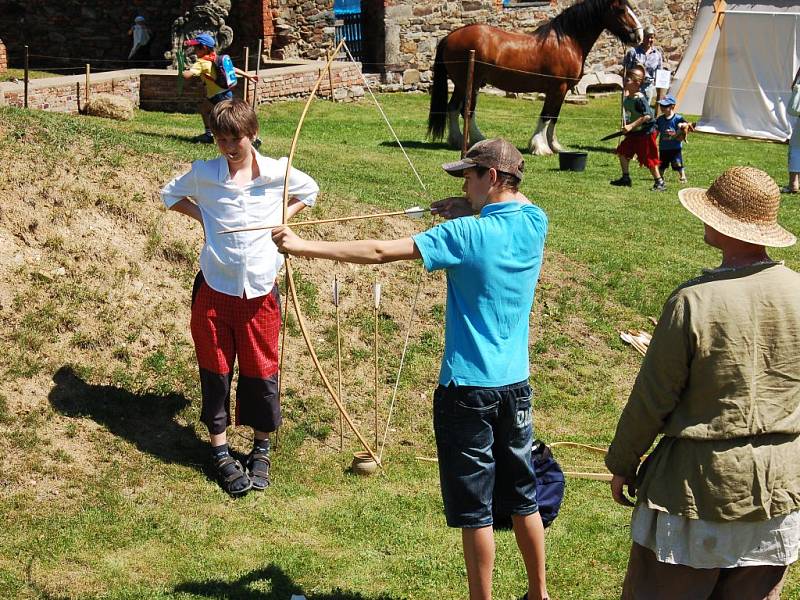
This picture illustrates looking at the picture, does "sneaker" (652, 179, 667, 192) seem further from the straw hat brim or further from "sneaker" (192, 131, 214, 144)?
the straw hat brim

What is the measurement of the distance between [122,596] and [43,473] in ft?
4.22

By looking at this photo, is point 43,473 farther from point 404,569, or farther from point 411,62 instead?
point 411,62

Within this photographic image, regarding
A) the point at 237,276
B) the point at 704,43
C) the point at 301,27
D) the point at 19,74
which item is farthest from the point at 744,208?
the point at 19,74

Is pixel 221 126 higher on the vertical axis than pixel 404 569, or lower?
higher

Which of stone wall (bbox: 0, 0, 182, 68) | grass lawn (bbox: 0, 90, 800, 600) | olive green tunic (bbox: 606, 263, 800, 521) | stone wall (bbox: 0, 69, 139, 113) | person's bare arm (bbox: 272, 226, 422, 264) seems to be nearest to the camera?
olive green tunic (bbox: 606, 263, 800, 521)

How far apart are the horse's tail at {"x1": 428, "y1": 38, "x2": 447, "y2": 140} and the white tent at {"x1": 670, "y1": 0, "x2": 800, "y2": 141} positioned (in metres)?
5.87

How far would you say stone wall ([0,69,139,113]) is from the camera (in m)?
14.6

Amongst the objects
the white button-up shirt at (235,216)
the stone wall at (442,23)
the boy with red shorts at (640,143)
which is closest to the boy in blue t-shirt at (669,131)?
the boy with red shorts at (640,143)

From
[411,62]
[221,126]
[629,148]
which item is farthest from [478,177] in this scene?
[411,62]

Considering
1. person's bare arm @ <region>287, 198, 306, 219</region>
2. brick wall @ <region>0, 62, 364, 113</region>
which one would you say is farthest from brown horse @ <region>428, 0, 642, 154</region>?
person's bare arm @ <region>287, 198, 306, 219</region>

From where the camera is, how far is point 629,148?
13.2 m

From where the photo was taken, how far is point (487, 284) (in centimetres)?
400

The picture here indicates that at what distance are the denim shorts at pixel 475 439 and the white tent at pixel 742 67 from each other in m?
16.7

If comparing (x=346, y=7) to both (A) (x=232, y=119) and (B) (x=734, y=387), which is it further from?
(B) (x=734, y=387)
